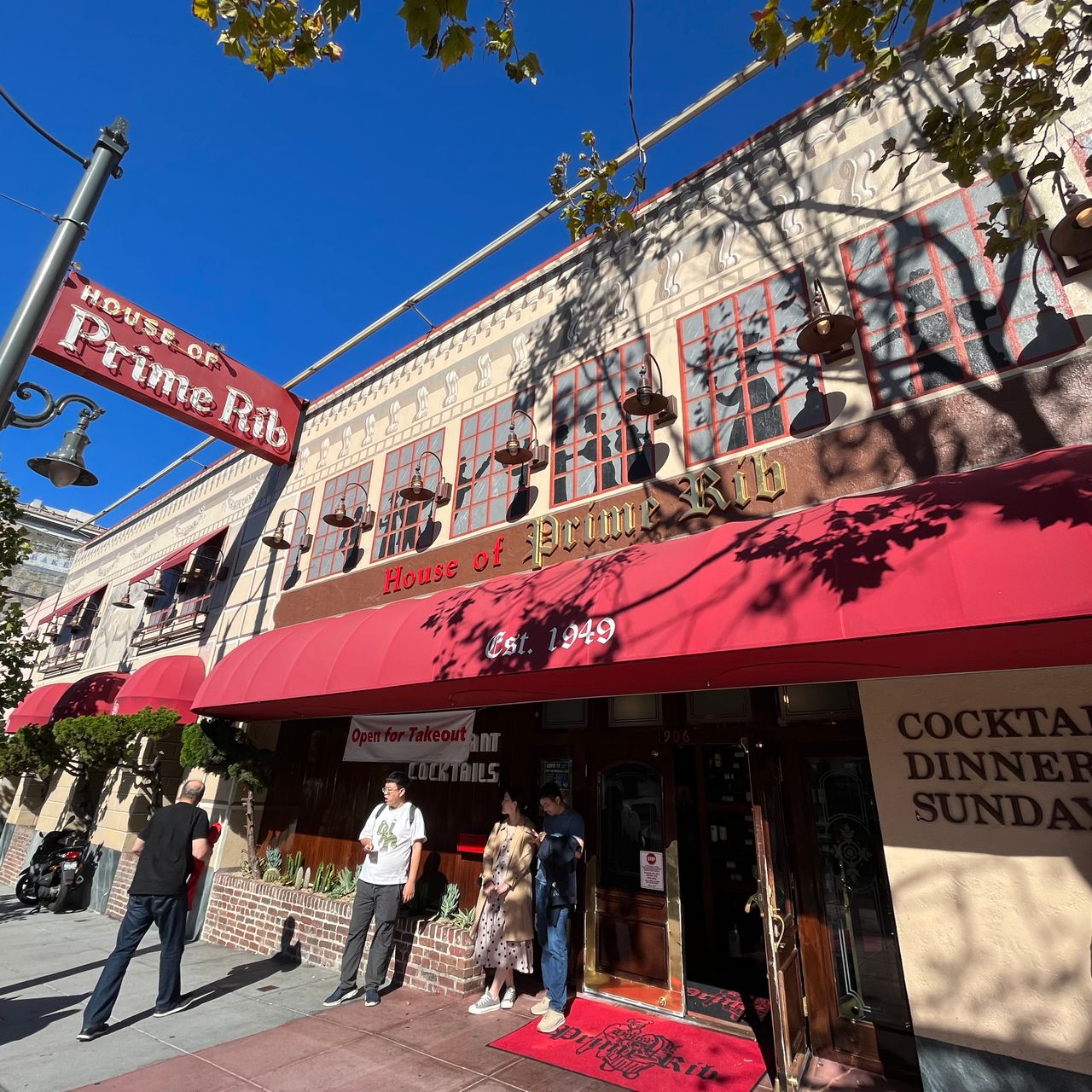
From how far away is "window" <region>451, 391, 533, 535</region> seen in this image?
7.77 metres

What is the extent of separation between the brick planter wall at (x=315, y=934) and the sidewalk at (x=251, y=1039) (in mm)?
185

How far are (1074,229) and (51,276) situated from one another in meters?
7.74

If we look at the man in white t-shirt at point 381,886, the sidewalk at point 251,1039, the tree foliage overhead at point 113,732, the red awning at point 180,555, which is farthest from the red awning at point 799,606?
the red awning at point 180,555

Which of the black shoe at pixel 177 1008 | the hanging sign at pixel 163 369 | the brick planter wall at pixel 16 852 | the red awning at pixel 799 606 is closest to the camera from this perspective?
the red awning at pixel 799 606

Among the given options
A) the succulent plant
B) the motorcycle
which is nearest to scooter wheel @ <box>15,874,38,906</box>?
the motorcycle

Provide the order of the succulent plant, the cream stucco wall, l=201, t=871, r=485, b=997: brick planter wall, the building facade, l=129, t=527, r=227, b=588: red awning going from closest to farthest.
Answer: the cream stucco wall < the building facade < l=201, t=871, r=485, b=997: brick planter wall < the succulent plant < l=129, t=527, r=227, b=588: red awning

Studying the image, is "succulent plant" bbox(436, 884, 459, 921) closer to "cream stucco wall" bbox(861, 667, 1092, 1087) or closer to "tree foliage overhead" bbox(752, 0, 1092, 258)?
"cream stucco wall" bbox(861, 667, 1092, 1087)

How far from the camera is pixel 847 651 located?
13.0ft

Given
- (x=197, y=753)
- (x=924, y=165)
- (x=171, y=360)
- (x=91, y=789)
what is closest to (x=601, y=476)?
(x=924, y=165)

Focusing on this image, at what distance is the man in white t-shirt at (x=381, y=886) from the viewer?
5.76 m

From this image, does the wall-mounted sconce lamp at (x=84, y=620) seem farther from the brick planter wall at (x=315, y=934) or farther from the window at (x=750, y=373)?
the window at (x=750, y=373)

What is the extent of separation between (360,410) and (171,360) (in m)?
3.13

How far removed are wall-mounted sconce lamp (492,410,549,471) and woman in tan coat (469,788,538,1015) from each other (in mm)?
3895

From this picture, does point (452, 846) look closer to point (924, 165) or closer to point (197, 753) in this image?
point (197, 753)
